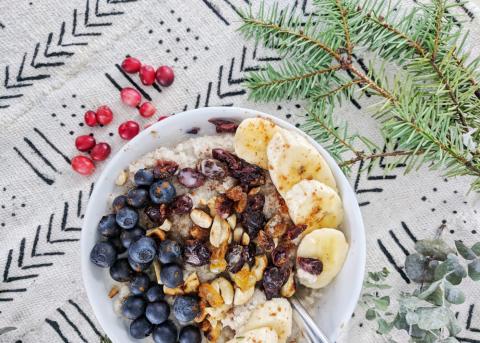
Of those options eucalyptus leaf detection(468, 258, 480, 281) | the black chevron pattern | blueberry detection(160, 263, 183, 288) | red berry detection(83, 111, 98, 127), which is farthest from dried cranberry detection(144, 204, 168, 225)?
eucalyptus leaf detection(468, 258, 480, 281)

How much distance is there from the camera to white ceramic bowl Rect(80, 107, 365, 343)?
116 centimetres

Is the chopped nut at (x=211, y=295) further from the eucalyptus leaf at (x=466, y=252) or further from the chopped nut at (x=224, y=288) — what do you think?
the eucalyptus leaf at (x=466, y=252)

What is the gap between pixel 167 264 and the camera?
1.18 metres

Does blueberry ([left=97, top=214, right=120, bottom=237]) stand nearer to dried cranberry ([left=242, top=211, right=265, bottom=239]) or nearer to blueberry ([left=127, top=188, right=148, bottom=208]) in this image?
blueberry ([left=127, top=188, right=148, bottom=208])

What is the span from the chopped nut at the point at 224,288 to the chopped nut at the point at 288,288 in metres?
0.11

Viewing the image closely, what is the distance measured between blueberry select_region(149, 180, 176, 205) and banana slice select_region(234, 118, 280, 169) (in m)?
0.17

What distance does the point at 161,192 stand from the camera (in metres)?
1.17

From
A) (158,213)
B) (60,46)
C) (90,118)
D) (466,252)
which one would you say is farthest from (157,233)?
(466,252)

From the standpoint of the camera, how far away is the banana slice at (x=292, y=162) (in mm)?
1126

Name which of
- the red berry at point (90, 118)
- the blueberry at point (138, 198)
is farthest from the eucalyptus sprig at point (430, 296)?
the red berry at point (90, 118)

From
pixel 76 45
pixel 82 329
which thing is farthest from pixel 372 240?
pixel 76 45

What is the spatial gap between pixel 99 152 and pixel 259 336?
608 millimetres

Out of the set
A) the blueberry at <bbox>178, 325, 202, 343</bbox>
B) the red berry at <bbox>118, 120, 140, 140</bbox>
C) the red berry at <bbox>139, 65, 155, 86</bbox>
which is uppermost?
the red berry at <bbox>139, 65, 155, 86</bbox>

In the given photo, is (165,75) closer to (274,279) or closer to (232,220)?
(232,220)
